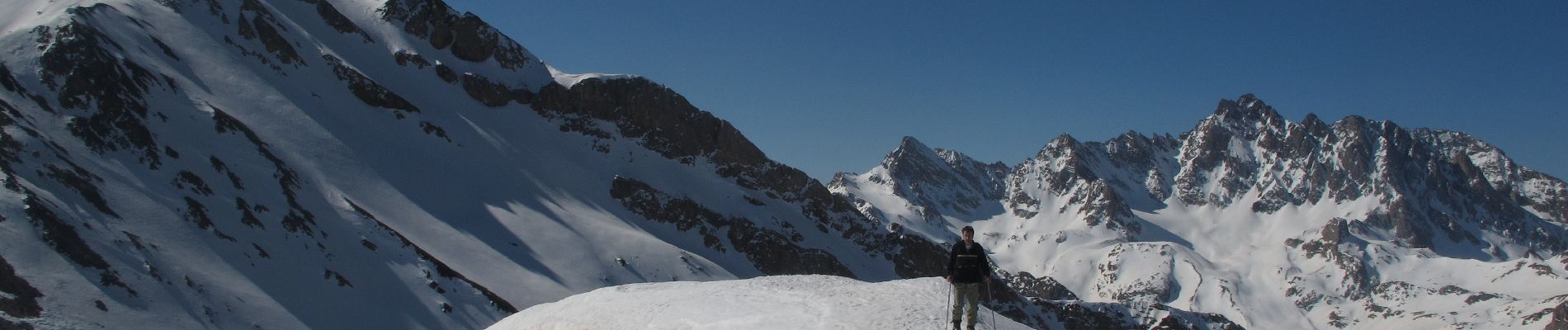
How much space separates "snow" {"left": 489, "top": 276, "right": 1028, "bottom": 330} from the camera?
2541 centimetres

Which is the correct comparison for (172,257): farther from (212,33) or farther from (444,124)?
(444,124)

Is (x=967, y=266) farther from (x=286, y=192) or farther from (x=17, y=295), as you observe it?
(x=286, y=192)

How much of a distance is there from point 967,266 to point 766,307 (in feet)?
17.2

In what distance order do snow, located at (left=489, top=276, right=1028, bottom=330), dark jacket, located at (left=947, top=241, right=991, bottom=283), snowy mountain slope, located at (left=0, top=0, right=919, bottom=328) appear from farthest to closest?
snowy mountain slope, located at (left=0, top=0, right=919, bottom=328), snow, located at (left=489, top=276, right=1028, bottom=330), dark jacket, located at (left=947, top=241, right=991, bottom=283)

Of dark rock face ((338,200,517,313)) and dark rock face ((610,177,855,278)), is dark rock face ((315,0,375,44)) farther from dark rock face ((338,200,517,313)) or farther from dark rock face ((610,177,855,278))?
dark rock face ((338,200,517,313))

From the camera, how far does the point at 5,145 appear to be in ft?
272

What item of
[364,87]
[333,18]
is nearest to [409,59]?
[333,18]

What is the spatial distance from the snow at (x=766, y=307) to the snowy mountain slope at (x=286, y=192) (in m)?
55.0

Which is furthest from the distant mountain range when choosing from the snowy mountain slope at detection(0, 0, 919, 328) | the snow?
the snow

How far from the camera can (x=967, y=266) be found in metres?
24.7

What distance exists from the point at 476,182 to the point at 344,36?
44253 mm

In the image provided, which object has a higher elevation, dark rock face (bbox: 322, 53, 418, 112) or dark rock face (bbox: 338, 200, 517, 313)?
dark rock face (bbox: 322, 53, 418, 112)

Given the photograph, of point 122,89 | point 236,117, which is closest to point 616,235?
point 236,117

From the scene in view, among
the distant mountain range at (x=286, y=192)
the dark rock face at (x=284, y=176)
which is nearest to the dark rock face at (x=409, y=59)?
the distant mountain range at (x=286, y=192)
